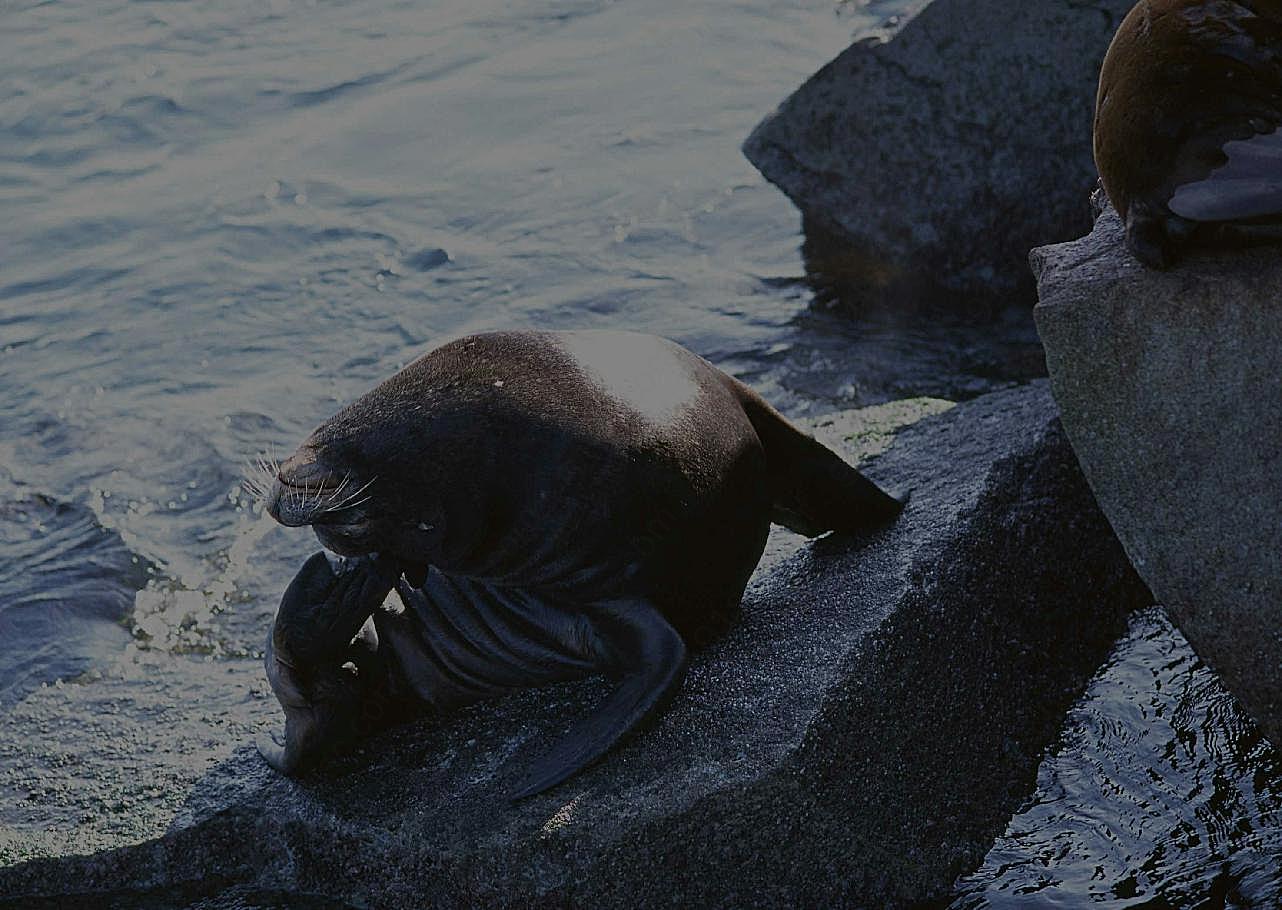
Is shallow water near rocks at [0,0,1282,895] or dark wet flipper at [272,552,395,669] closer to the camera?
dark wet flipper at [272,552,395,669]

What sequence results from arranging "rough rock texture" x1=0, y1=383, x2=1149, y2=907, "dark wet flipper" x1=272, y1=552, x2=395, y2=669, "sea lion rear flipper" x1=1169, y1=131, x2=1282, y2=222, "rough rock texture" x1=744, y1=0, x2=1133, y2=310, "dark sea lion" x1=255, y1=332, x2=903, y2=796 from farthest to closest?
"rough rock texture" x1=744, y1=0, x2=1133, y2=310 < "dark wet flipper" x1=272, y1=552, x2=395, y2=669 < "dark sea lion" x1=255, y1=332, x2=903, y2=796 < "rough rock texture" x1=0, y1=383, x2=1149, y2=907 < "sea lion rear flipper" x1=1169, y1=131, x2=1282, y2=222

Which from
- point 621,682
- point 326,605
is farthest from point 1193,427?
point 326,605

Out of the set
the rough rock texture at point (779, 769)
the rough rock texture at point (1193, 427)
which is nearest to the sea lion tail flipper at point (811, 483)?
the rough rock texture at point (779, 769)

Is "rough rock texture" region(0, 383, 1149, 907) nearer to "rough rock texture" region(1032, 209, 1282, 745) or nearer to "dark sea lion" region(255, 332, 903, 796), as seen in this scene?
"dark sea lion" region(255, 332, 903, 796)

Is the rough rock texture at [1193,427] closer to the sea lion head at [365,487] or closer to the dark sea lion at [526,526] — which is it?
the dark sea lion at [526,526]

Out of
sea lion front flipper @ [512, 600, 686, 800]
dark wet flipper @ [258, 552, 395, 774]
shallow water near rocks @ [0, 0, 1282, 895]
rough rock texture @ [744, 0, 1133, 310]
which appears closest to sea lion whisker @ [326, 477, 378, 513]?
dark wet flipper @ [258, 552, 395, 774]

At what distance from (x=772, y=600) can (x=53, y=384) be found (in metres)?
5.56

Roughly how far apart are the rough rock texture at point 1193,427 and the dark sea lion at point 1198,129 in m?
0.09

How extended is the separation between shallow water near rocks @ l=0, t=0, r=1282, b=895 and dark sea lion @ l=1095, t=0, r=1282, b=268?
1417mm

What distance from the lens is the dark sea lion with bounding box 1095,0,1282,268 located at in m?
3.90

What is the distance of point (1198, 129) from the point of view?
3.98 metres

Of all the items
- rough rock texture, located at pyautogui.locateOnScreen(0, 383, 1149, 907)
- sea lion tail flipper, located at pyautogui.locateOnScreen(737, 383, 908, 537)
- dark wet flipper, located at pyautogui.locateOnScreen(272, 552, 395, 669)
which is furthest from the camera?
sea lion tail flipper, located at pyautogui.locateOnScreen(737, 383, 908, 537)

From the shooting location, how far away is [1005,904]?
4.18 m

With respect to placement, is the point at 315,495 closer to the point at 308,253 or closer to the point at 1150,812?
the point at 1150,812
